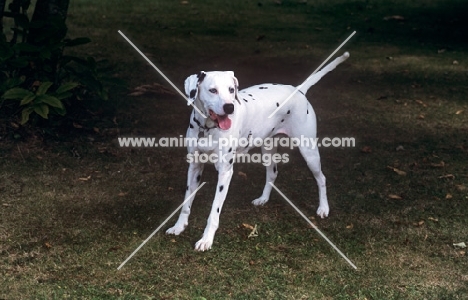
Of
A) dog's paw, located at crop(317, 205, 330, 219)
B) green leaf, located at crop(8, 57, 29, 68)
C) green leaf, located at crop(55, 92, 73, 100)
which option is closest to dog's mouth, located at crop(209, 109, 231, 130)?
dog's paw, located at crop(317, 205, 330, 219)

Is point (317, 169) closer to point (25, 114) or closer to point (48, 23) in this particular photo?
point (25, 114)

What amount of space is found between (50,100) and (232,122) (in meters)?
2.83

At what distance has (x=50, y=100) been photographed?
7949 mm

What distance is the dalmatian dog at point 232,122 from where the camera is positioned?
19.0 feet

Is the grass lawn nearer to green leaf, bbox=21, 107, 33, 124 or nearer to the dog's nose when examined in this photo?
green leaf, bbox=21, 107, 33, 124

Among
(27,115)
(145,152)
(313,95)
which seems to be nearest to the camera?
(27,115)

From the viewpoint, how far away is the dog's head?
18.7 ft

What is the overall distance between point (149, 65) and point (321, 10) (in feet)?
23.1

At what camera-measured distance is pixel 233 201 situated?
7.26 m

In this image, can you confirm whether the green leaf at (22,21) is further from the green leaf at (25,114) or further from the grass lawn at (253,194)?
the grass lawn at (253,194)

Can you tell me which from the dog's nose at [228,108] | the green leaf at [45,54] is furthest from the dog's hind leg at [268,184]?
the green leaf at [45,54]

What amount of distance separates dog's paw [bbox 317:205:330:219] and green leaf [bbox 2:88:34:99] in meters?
3.55

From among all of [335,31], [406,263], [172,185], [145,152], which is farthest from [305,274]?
[335,31]

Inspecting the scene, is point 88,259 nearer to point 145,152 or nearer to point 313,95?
point 145,152
